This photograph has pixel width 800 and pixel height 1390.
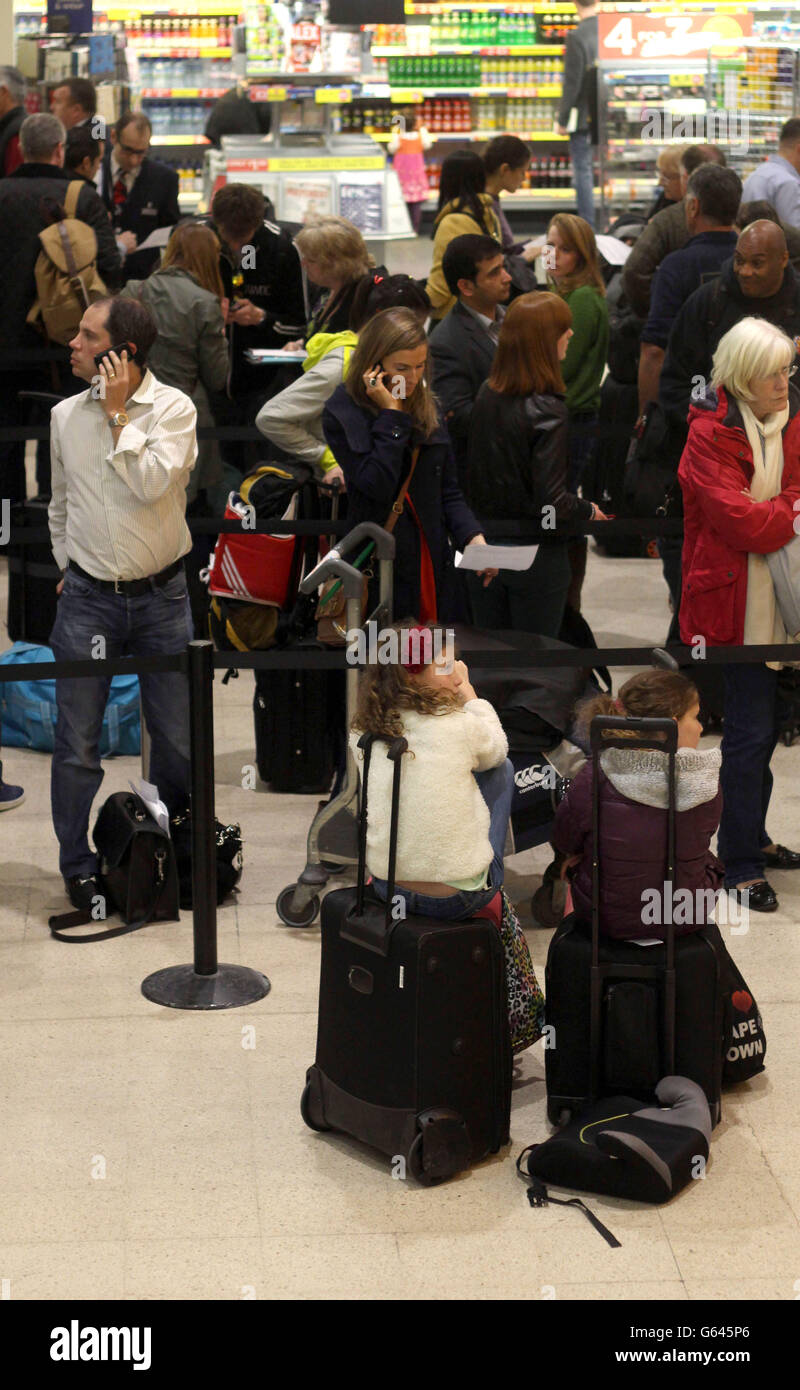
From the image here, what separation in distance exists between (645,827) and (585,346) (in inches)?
149

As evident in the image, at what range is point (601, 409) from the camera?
8844 mm

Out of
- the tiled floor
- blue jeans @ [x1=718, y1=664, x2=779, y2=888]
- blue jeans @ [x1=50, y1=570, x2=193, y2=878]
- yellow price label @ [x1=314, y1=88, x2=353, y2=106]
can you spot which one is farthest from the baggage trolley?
yellow price label @ [x1=314, y1=88, x2=353, y2=106]

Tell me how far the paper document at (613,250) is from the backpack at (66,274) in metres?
2.62

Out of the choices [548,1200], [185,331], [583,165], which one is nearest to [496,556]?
[548,1200]

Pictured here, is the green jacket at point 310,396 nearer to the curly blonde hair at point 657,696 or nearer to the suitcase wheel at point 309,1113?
the curly blonde hair at point 657,696

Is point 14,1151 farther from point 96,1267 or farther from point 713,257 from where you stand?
point 713,257

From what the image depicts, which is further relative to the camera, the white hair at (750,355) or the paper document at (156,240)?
the paper document at (156,240)

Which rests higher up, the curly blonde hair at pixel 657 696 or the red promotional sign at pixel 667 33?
the red promotional sign at pixel 667 33

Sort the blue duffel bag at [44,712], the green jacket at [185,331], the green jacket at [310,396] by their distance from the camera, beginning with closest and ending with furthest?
the green jacket at [310,396], the blue duffel bag at [44,712], the green jacket at [185,331]

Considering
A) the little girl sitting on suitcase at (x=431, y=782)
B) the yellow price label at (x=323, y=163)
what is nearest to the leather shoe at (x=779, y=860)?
the little girl sitting on suitcase at (x=431, y=782)

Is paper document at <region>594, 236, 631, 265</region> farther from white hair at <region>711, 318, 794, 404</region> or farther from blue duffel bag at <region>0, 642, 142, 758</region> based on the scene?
white hair at <region>711, 318, 794, 404</region>

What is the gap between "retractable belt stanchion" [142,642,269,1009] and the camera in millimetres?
4418

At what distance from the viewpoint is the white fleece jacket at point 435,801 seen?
371cm
